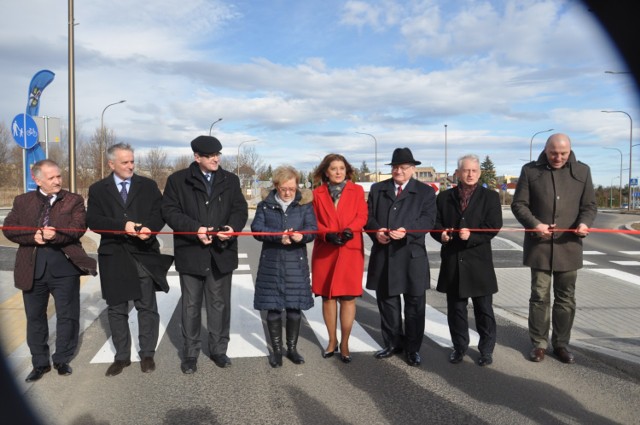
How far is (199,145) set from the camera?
495cm

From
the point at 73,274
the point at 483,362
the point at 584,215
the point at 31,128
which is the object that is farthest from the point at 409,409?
the point at 31,128

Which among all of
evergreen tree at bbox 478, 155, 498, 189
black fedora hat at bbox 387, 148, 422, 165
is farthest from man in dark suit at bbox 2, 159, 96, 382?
evergreen tree at bbox 478, 155, 498, 189

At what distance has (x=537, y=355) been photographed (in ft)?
16.6

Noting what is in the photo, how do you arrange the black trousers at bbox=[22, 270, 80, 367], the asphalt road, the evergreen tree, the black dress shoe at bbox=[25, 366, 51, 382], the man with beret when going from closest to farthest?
1. the asphalt road
2. the black dress shoe at bbox=[25, 366, 51, 382]
3. the black trousers at bbox=[22, 270, 80, 367]
4. the man with beret
5. the evergreen tree

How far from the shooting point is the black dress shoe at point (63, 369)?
471 centimetres

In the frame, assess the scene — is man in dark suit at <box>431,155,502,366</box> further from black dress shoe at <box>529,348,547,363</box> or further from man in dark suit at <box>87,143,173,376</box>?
man in dark suit at <box>87,143,173,376</box>

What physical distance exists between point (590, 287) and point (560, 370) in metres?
5.09

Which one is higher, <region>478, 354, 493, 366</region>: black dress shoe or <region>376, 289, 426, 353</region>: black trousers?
<region>376, 289, 426, 353</region>: black trousers

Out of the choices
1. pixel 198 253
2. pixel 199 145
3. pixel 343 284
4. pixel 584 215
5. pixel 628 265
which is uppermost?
pixel 199 145

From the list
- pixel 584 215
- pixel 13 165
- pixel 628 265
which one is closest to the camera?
pixel 584 215

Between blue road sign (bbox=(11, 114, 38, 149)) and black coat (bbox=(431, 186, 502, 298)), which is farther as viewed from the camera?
blue road sign (bbox=(11, 114, 38, 149))

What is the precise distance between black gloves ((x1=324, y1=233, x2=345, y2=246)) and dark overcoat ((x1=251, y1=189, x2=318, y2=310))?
15 cm

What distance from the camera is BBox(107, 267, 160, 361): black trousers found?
4.92 m

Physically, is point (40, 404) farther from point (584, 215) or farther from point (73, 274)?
point (584, 215)
